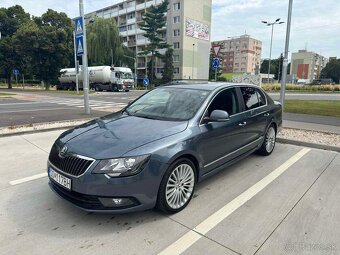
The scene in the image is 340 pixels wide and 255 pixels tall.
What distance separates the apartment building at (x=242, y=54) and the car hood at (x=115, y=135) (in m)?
117

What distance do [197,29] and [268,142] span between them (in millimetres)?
56792

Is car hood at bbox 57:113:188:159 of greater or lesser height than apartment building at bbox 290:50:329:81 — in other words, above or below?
below

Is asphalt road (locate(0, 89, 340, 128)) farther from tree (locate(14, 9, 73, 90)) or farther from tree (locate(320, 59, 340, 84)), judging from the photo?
tree (locate(320, 59, 340, 84))

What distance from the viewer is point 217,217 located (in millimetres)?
3203

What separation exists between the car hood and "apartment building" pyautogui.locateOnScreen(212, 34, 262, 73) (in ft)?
384

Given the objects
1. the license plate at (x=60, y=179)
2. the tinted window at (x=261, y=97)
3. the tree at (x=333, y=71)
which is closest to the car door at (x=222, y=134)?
the tinted window at (x=261, y=97)

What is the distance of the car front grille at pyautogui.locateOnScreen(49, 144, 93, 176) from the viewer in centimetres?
280

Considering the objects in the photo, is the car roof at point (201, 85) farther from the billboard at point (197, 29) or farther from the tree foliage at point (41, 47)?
the billboard at point (197, 29)

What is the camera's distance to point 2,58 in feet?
128

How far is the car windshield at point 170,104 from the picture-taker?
378cm

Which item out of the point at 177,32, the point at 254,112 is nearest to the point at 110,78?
the point at 177,32

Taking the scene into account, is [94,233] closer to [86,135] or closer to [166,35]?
[86,135]

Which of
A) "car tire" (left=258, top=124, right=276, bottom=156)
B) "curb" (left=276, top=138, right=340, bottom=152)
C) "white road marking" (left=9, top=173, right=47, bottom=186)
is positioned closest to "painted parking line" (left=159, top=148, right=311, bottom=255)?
"car tire" (left=258, top=124, right=276, bottom=156)

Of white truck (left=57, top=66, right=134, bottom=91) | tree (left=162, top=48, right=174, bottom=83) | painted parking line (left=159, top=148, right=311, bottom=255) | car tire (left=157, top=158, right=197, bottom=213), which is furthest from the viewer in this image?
tree (left=162, top=48, right=174, bottom=83)
